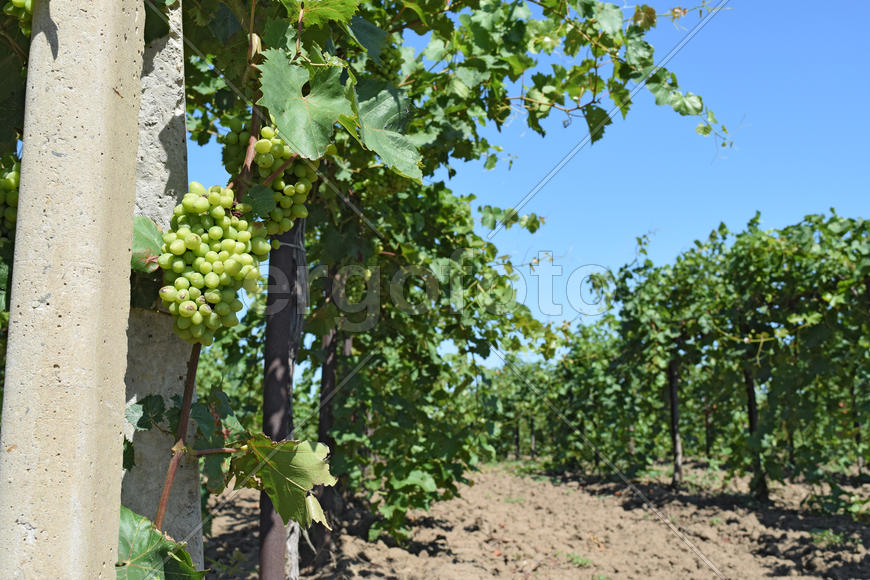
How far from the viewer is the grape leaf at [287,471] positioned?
105cm

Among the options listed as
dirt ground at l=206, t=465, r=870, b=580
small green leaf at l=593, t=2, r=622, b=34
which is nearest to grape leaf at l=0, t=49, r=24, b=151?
small green leaf at l=593, t=2, r=622, b=34

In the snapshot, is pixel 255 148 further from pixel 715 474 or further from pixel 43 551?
pixel 715 474

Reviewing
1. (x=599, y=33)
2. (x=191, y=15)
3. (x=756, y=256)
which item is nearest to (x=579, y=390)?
(x=756, y=256)

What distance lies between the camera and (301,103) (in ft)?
3.31

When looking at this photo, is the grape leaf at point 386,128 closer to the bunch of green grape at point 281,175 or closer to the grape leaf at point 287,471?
the bunch of green grape at point 281,175

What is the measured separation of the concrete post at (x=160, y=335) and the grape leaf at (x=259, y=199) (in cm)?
14

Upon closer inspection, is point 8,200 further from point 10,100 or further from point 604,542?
point 604,542

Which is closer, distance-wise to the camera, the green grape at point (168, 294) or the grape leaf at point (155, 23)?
the green grape at point (168, 294)

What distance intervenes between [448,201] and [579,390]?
10.4m

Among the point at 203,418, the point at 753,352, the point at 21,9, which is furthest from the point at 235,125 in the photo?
the point at 753,352

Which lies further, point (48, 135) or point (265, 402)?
point (265, 402)

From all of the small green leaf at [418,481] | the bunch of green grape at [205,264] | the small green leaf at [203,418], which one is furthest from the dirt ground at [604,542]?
the bunch of green grape at [205,264]

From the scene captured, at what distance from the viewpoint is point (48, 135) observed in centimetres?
77

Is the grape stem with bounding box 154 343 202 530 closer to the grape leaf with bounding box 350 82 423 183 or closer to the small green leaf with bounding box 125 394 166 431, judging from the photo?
the small green leaf with bounding box 125 394 166 431
